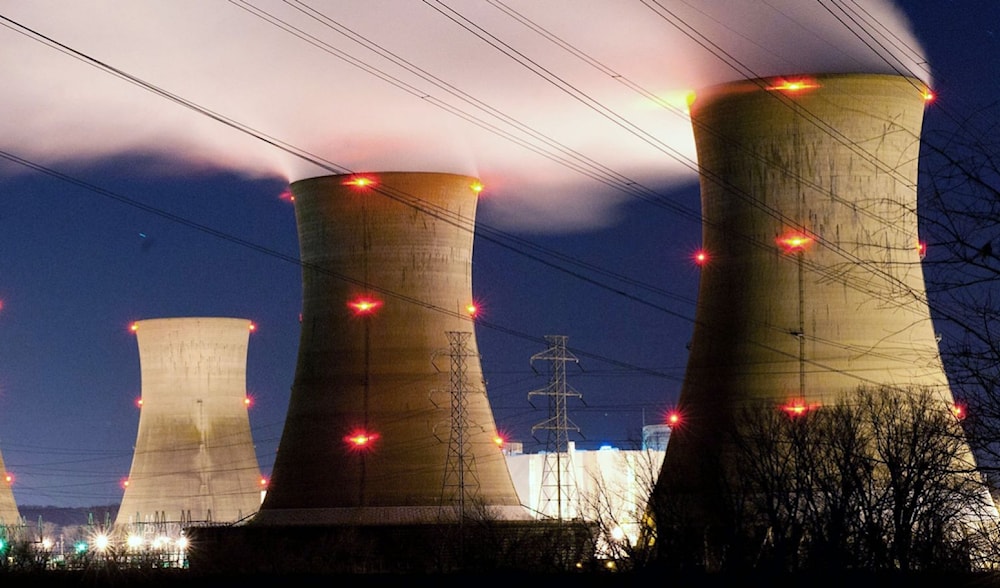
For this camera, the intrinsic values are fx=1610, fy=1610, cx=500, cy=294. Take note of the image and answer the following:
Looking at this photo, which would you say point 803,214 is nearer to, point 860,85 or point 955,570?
point 860,85

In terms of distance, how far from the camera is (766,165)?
20609 mm

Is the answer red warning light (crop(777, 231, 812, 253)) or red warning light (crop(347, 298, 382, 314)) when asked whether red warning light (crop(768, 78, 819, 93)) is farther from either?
red warning light (crop(347, 298, 382, 314))

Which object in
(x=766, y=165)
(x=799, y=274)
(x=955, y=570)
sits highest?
(x=766, y=165)

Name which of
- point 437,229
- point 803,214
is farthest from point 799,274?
point 437,229

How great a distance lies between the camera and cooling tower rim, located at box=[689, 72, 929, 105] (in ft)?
67.1

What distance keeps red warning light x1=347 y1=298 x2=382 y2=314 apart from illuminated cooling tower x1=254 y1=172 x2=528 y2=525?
0.07 feet

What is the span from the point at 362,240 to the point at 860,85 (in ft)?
26.5

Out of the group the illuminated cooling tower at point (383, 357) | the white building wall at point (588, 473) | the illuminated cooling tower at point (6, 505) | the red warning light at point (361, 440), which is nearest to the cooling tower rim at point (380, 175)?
the illuminated cooling tower at point (383, 357)

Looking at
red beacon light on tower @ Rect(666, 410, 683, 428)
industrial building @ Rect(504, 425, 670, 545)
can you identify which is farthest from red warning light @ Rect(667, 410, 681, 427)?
industrial building @ Rect(504, 425, 670, 545)

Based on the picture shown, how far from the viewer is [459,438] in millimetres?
24688

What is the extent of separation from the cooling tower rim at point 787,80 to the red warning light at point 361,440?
7.68 meters

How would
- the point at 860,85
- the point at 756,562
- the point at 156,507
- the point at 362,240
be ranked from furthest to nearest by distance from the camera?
the point at 156,507
the point at 362,240
the point at 860,85
the point at 756,562

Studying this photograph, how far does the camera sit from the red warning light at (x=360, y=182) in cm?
2452

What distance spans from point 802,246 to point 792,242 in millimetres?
141
